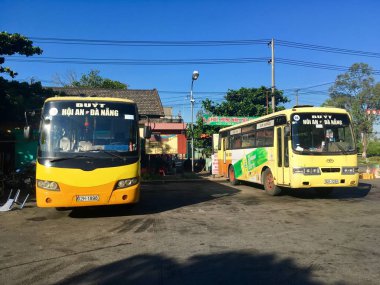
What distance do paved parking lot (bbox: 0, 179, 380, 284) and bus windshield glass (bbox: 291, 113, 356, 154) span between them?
1.73 metres

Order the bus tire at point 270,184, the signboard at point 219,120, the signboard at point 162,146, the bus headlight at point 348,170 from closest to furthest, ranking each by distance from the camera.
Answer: the bus headlight at point 348,170
the bus tire at point 270,184
the signboard at point 162,146
the signboard at point 219,120

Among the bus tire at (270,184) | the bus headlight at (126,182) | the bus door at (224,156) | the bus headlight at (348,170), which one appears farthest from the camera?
the bus door at (224,156)

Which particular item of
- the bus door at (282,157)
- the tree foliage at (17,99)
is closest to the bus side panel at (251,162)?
the bus door at (282,157)

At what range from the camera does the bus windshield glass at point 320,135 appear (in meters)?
11.0

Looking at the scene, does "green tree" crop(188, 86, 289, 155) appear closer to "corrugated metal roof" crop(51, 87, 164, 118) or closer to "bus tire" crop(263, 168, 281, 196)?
"corrugated metal roof" crop(51, 87, 164, 118)

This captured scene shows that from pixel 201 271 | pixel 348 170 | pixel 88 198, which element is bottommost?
pixel 201 271

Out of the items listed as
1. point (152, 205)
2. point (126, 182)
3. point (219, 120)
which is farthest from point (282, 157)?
point (219, 120)

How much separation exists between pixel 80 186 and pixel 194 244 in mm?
3103

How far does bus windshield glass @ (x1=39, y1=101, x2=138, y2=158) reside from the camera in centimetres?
820

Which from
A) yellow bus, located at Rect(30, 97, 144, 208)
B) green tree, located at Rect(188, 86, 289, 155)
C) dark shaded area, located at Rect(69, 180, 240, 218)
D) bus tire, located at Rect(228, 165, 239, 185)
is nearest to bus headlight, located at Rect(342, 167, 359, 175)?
dark shaded area, located at Rect(69, 180, 240, 218)

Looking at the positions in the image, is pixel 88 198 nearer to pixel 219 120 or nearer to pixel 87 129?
pixel 87 129

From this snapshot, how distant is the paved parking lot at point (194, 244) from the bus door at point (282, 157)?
133cm

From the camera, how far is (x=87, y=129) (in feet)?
27.7

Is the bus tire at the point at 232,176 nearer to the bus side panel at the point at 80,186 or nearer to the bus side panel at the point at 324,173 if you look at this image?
the bus side panel at the point at 324,173
